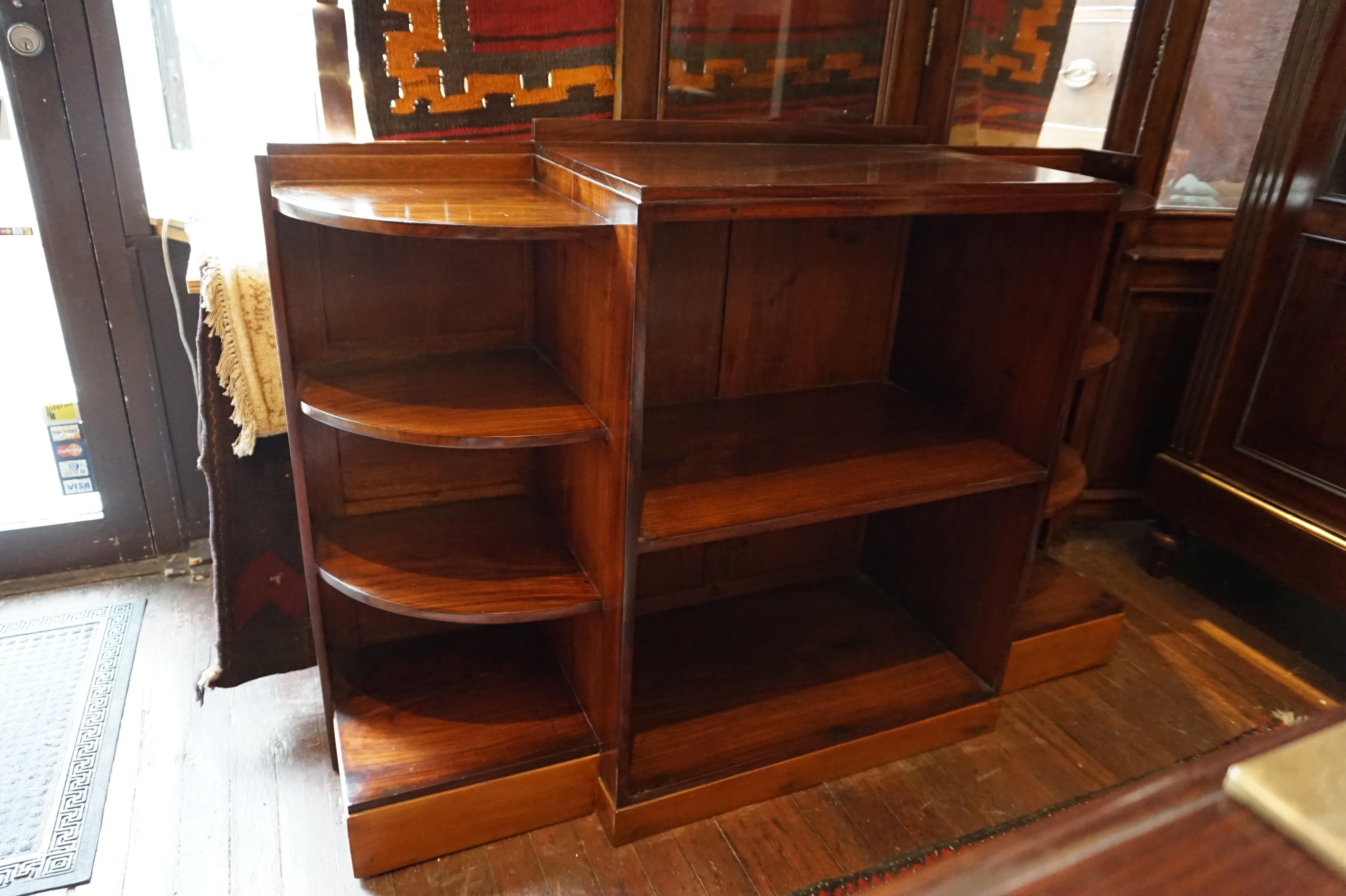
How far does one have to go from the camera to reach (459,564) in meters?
1.48

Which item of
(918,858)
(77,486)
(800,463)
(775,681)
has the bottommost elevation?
(918,858)

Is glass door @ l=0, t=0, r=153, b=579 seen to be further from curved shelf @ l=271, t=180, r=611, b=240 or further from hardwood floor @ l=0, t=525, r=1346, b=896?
curved shelf @ l=271, t=180, r=611, b=240

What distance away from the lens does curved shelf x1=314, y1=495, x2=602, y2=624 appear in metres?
1.37

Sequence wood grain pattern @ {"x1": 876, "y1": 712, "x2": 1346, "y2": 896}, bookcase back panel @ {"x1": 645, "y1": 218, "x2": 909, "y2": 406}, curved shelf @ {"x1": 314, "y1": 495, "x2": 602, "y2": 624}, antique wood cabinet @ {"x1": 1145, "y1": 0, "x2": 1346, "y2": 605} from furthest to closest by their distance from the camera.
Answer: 1. antique wood cabinet @ {"x1": 1145, "y1": 0, "x2": 1346, "y2": 605}
2. bookcase back panel @ {"x1": 645, "y1": 218, "x2": 909, "y2": 406}
3. curved shelf @ {"x1": 314, "y1": 495, "x2": 602, "y2": 624}
4. wood grain pattern @ {"x1": 876, "y1": 712, "x2": 1346, "y2": 896}

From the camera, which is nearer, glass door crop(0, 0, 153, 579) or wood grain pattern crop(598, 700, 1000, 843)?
wood grain pattern crop(598, 700, 1000, 843)

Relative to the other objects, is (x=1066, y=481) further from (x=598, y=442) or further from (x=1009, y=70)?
(x=598, y=442)

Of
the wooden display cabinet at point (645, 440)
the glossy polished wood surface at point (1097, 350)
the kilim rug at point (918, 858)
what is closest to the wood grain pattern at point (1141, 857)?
the wooden display cabinet at point (645, 440)

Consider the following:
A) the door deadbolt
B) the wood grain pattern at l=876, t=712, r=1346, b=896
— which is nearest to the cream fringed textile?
the door deadbolt

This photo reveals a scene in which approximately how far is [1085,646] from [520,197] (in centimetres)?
154

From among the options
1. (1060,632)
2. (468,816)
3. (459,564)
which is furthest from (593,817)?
(1060,632)

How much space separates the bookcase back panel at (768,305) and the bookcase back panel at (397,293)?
0.25 m

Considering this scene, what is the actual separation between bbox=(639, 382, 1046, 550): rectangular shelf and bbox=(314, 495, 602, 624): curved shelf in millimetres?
211

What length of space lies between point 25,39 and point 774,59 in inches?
56.5

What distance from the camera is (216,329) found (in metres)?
1.50
